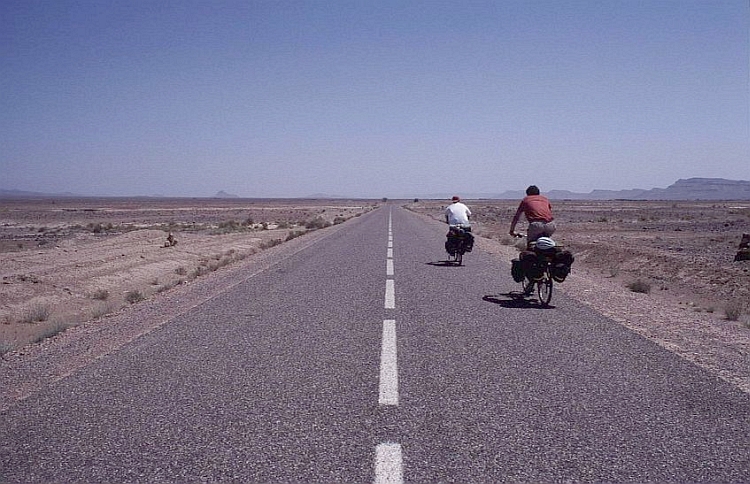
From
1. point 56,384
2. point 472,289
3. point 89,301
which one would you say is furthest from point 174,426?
point 89,301

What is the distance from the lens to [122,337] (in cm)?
841

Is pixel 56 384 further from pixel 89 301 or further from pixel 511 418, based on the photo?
pixel 89 301

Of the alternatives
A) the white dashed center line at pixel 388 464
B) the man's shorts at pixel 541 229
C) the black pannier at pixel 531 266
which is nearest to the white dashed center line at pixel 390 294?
the black pannier at pixel 531 266

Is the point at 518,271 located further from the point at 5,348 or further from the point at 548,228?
the point at 5,348

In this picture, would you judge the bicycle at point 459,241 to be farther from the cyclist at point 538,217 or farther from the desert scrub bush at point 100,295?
the desert scrub bush at point 100,295

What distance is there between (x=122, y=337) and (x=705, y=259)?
21998 millimetres

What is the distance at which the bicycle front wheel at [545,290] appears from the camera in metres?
10.6

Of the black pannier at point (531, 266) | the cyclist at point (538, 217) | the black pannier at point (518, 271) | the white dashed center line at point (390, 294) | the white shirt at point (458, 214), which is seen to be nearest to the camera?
the white dashed center line at point (390, 294)

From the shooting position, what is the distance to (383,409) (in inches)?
206

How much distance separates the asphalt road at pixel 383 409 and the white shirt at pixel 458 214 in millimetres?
8116

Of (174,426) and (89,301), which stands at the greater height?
(174,426)

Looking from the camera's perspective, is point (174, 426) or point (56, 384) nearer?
point (174, 426)

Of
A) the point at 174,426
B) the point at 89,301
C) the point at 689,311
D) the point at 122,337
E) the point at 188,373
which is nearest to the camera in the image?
the point at 174,426

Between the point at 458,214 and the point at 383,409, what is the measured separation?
40.8 ft
